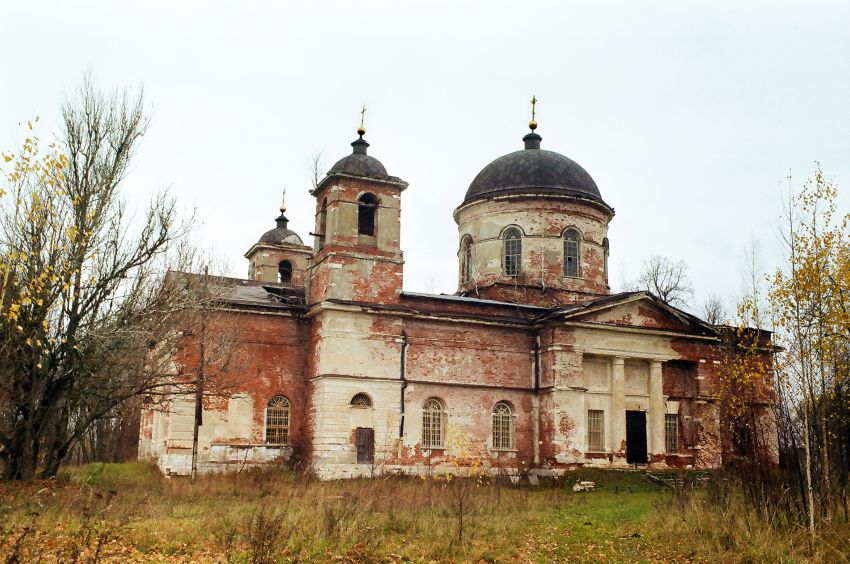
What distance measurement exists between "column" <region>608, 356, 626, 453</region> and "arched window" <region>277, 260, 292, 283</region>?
713 inches

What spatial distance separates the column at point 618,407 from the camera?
957 inches

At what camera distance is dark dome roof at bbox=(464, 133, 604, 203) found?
28.9 meters

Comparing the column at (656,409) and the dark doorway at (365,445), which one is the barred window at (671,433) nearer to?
the column at (656,409)

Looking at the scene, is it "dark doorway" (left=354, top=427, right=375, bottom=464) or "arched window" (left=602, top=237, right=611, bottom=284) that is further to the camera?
"arched window" (left=602, top=237, right=611, bottom=284)

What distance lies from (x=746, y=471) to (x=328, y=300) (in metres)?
12.4

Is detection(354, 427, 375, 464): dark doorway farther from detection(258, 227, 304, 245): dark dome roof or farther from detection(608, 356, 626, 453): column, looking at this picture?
detection(258, 227, 304, 245): dark dome roof

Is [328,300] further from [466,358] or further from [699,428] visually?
[699,428]

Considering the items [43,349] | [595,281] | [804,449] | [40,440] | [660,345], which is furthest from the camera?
[595,281]

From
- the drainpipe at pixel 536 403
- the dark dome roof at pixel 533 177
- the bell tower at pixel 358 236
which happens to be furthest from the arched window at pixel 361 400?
the dark dome roof at pixel 533 177

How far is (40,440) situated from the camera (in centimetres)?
1700

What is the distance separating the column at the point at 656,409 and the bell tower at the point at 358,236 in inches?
336

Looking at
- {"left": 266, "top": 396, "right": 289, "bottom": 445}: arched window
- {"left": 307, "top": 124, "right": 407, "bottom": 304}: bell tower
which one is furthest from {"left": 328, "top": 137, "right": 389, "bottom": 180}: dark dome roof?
{"left": 266, "top": 396, "right": 289, "bottom": 445}: arched window

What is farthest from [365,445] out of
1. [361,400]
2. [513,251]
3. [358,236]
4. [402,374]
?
[513,251]

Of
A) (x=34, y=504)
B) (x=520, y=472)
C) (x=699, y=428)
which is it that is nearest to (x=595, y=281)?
(x=699, y=428)
